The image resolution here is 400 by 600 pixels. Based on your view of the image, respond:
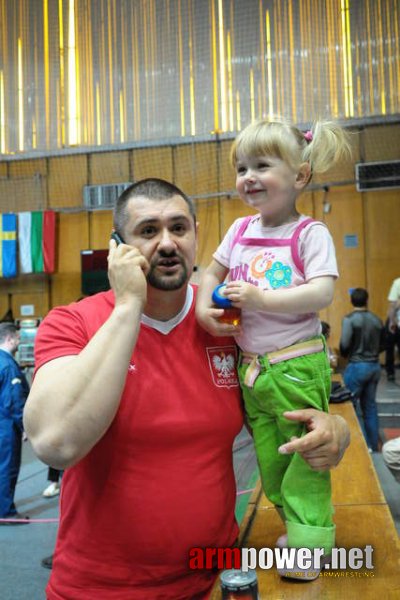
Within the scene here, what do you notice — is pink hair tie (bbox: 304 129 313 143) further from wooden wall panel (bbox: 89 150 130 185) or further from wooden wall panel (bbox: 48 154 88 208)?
wooden wall panel (bbox: 48 154 88 208)

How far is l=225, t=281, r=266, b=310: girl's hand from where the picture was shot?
1355 mm

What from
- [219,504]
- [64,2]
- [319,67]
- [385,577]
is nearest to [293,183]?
[219,504]

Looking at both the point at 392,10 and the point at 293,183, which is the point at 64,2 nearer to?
the point at 392,10

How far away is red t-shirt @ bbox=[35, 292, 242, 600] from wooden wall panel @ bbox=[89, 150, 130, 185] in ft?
35.9

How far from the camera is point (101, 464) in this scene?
1.39 metres

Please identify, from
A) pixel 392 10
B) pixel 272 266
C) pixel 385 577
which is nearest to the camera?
pixel 385 577

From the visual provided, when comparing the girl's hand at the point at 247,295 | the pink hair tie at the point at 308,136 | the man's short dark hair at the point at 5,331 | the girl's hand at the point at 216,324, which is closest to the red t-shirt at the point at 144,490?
the girl's hand at the point at 216,324

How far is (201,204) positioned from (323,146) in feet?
32.7

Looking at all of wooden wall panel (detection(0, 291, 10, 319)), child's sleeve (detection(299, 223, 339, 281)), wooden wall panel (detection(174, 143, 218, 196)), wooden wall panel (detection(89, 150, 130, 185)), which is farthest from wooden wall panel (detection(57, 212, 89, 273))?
child's sleeve (detection(299, 223, 339, 281))

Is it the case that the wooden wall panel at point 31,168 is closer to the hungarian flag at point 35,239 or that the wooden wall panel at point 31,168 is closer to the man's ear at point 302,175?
the hungarian flag at point 35,239

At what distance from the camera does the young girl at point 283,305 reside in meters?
1.36

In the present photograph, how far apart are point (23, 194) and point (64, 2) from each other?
13.3 ft

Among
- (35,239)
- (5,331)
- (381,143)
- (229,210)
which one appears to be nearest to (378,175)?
(381,143)

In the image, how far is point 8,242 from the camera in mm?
11789
